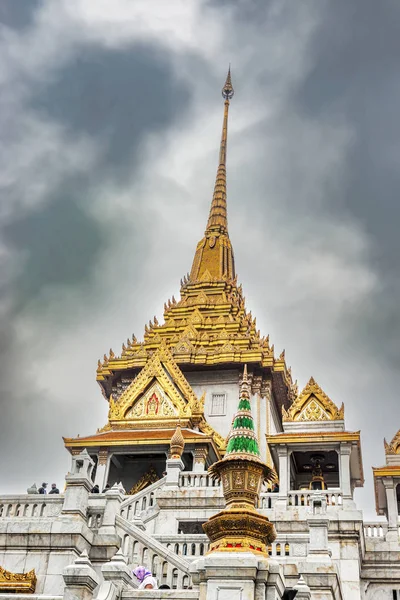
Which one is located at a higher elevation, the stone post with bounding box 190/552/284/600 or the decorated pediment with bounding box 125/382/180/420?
the decorated pediment with bounding box 125/382/180/420

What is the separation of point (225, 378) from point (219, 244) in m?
12.7

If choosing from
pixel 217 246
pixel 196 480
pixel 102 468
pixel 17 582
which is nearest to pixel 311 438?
pixel 196 480

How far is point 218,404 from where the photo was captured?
34562 millimetres

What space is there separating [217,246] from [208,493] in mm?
27696

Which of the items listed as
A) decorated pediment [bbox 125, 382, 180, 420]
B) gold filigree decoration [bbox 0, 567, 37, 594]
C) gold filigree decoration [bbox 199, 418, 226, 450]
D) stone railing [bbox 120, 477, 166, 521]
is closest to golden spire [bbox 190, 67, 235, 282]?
decorated pediment [bbox 125, 382, 180, 420]

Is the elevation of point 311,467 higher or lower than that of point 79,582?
higher

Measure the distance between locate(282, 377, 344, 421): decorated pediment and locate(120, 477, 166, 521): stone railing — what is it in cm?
675

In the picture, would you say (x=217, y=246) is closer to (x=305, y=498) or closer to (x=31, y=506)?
(x=305, y=498)

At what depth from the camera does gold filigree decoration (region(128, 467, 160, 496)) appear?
28997 millimetres

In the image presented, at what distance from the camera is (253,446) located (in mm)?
10883

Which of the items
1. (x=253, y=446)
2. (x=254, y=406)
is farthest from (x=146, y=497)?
(x=254, y=406)

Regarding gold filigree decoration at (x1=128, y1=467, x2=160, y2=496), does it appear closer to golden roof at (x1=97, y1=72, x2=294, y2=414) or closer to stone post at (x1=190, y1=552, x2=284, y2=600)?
golden roof at (x1=97, y1=72, x2=294, y2=414)

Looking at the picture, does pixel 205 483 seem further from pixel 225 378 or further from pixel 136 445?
pixel 225 378

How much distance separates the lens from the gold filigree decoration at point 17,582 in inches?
575
